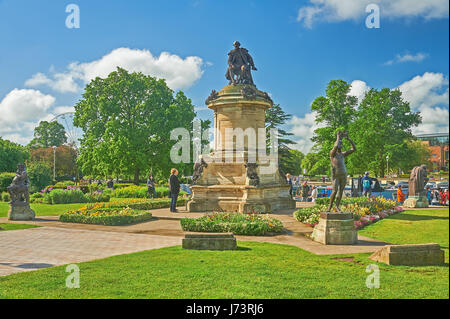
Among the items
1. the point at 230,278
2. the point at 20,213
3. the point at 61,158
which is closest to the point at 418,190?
the point at 230,278

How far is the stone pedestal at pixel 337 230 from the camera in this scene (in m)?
10.3

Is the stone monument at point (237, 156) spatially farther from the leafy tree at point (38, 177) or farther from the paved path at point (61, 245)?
the leafy tree at point (38, 177)

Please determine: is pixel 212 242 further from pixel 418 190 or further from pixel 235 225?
pixel 418 190

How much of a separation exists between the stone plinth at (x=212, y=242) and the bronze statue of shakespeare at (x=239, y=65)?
1196 cm

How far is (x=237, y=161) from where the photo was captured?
Result: 730 inches

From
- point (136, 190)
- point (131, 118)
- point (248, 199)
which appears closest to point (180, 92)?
point (131, 118)

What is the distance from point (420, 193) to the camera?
2208 centimetres

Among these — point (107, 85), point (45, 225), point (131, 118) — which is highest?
point (107, 85)

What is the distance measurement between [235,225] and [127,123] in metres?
26.7

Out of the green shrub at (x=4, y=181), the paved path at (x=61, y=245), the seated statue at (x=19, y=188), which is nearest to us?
the paved path at (x=61, y=245)

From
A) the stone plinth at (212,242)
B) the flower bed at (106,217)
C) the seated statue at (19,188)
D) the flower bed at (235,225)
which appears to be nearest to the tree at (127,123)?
the seated statue at (19,188)

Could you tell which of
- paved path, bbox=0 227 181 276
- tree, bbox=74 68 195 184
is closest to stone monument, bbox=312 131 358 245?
paved path, bbox=0 227 181 276
